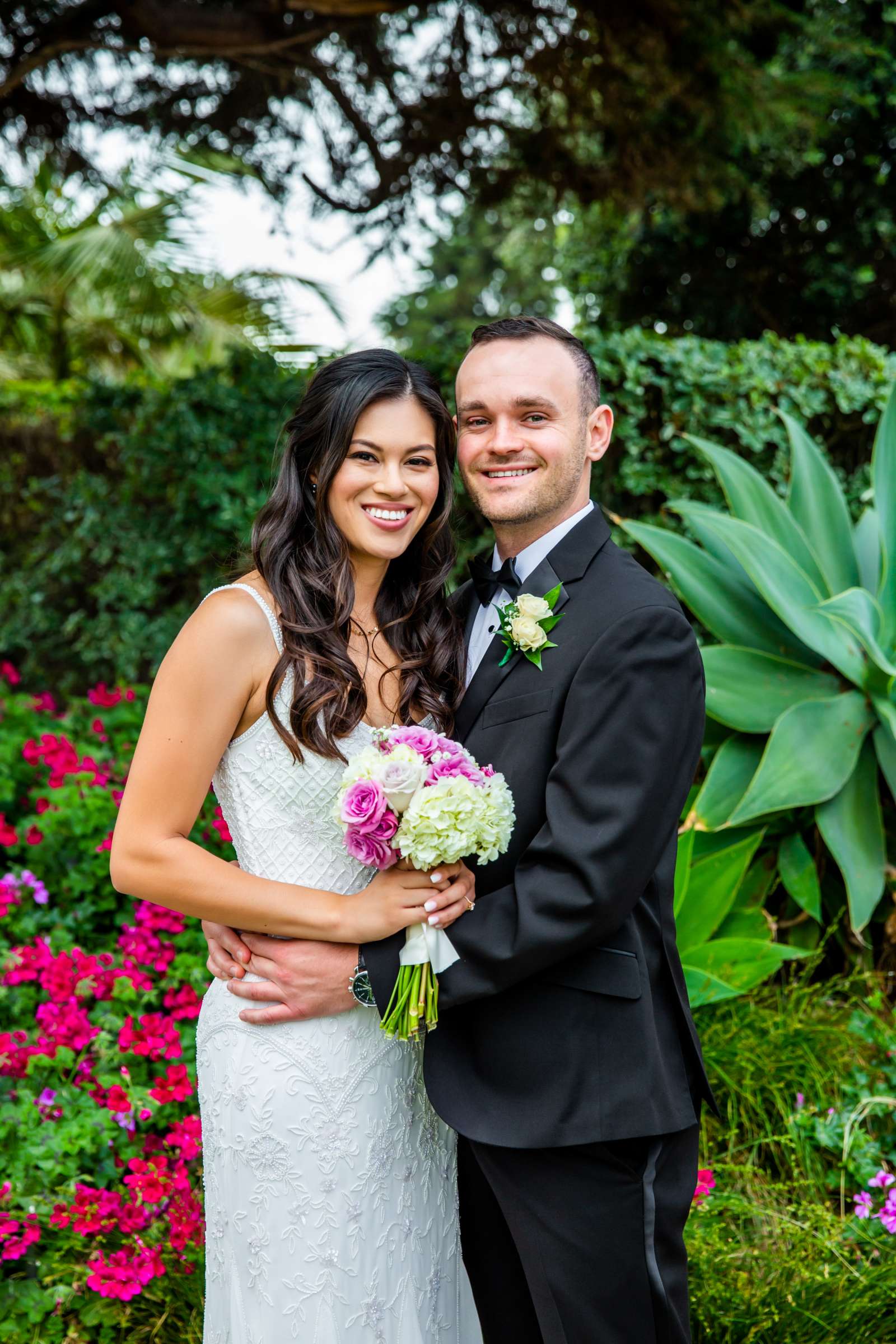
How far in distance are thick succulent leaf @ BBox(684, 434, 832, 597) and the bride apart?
232cm

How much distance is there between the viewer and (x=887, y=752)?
13.5 feet

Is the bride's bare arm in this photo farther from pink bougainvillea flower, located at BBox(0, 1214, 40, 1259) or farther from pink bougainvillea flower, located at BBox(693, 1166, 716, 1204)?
pink bougainvillea flower, located at BBox(693, 1166, 716, 1204)

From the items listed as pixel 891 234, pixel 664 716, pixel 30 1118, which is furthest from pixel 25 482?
pixel 891 234

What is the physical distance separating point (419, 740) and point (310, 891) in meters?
0.43

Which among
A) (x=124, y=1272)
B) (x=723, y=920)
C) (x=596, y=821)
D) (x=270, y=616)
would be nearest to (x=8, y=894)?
(x=124, y=1272)

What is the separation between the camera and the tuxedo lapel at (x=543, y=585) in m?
2.31

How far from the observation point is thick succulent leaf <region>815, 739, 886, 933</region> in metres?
3.88

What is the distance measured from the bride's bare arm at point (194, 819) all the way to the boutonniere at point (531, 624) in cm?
49

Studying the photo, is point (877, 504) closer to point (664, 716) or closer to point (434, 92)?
point (664, 716)

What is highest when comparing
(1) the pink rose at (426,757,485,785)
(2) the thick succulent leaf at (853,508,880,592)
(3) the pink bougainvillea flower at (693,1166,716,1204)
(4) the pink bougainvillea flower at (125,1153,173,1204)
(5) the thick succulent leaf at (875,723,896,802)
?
(2) the thick succulent leaf at (853,508,880,592)

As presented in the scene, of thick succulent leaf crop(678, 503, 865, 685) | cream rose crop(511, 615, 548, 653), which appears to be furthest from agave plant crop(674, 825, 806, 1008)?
cream rose crop(511, 615, 548, 653)

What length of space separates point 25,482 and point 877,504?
18.3 feet

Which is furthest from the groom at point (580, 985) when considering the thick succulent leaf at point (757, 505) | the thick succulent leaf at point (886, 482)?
the thick succulent leaf at point (886, 482)

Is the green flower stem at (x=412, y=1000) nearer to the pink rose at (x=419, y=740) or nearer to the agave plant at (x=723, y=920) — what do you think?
the pink rose at (x=419, y=740)
